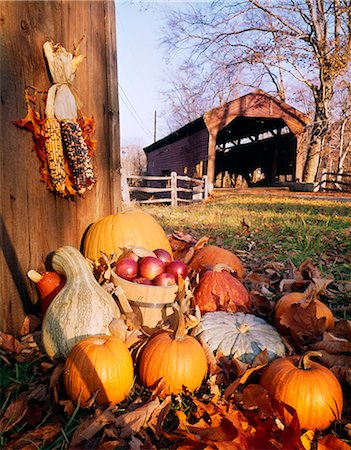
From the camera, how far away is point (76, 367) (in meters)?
1.60

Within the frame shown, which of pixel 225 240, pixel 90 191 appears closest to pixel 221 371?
pixel 90 191

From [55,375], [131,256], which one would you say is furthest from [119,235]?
[55,375]

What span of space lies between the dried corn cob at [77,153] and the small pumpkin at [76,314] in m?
0.78

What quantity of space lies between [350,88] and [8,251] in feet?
64.6

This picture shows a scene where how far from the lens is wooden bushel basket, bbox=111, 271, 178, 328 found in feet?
6.73

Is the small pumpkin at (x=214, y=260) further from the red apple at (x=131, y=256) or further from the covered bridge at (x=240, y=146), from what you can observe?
the covered bridge at (x=240, y=146)

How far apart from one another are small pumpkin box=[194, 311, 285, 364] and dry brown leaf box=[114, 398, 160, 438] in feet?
1.80

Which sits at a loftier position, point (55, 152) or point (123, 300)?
point (55, 152)

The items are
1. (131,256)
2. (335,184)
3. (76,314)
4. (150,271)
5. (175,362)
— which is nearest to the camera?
(175,362)

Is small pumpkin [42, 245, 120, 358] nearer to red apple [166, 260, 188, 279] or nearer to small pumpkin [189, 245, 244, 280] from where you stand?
red apple [166, 260, 188, 279]

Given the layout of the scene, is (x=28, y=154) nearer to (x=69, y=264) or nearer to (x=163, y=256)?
(x=69, y=264)

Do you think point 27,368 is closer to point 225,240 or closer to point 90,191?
point 90,191

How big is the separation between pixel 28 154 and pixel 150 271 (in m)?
1.16

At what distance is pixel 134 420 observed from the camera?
146cm
